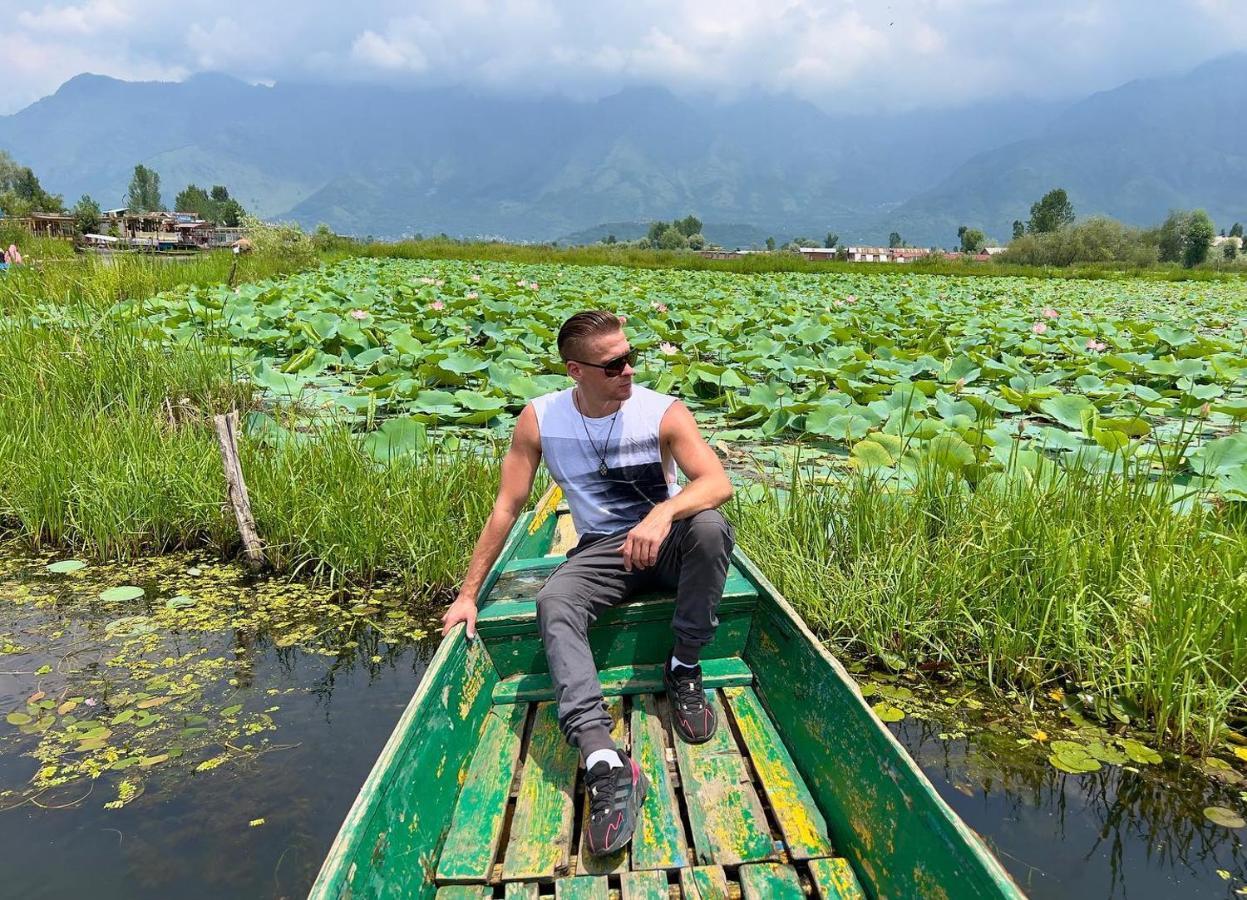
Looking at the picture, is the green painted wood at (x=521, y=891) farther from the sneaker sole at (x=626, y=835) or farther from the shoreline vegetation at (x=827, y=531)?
the shoreline vegetation at (x=827, y=531)

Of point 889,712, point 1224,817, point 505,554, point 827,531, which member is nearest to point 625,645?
point 505,554

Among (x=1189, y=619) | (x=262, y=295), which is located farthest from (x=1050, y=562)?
(x=262, y=295)

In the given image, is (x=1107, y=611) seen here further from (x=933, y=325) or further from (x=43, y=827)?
(x=933, y=325)

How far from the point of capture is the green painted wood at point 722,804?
5.90ft

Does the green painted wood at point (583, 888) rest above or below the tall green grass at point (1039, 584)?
below

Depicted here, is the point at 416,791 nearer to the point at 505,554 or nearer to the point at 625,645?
the point at 625,645

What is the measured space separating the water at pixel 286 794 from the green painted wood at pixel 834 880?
551 millimetres

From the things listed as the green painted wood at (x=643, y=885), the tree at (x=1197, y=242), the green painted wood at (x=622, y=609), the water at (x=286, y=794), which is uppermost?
the tree at (x=1197, y=242)

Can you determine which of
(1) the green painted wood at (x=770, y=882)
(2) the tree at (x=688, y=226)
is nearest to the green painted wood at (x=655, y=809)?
(1) the green painted wood at (x=770, y=882)

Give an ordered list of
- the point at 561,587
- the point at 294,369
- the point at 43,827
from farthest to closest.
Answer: the point at 294,369 < the point at 561,587 < the point at 43,827

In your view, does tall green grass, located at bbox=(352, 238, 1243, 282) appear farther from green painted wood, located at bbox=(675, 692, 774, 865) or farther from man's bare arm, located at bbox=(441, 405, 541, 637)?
green painted wood, located at bbox=(675, 692, 774, 865)

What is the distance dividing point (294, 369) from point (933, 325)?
694 centimetres

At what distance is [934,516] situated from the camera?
315cm

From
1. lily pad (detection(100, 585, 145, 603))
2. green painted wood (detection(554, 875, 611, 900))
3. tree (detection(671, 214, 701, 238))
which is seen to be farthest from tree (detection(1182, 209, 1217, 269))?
tree (detection(671, 214, 701, 238))
